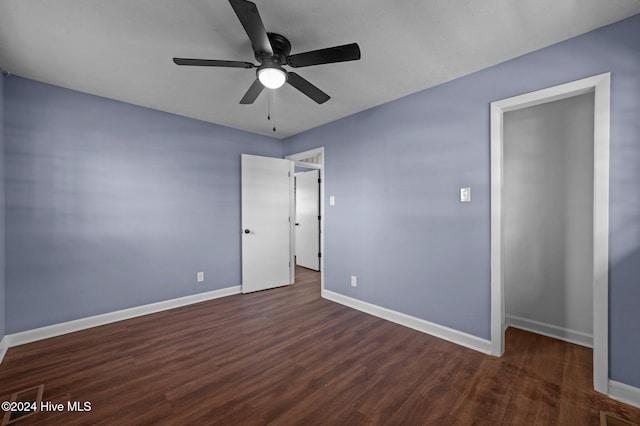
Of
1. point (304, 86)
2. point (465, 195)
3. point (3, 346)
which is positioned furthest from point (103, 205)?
point (465, 195)

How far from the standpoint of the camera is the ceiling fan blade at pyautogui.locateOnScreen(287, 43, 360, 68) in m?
1.51

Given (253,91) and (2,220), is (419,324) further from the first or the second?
(2,220)

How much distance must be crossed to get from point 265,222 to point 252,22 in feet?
9.71

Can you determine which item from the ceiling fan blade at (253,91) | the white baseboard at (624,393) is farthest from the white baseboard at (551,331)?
the ceiling fan blade at (253,91)

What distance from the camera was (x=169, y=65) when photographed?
2.18 metres

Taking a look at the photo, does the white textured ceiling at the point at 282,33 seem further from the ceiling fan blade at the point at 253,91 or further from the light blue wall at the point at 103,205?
the light blue wall at the point at 103,205

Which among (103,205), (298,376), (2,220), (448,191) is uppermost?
(448,191)

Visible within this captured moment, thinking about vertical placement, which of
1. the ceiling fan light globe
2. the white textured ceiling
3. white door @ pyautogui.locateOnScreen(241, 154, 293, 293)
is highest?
the white textured ceiling

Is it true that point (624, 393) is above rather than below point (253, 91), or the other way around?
below

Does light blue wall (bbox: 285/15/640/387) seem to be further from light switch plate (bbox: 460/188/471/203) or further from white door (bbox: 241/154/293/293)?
white door (bbox: 241/154/293/293)

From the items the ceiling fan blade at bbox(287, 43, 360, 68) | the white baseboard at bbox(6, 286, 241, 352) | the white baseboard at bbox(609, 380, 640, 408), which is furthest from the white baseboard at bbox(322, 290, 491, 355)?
the ceiling fan blade at bbox(287, 43, 360, 68)

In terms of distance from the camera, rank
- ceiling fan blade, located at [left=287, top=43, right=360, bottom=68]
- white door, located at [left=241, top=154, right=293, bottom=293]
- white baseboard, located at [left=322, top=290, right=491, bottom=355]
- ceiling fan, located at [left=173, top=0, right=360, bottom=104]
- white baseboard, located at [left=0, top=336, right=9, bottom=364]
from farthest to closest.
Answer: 1. white door, located at [left=241, top=154, right=293, bottom=293]
2. white baseboard, located at [left=322, top=290, right=491, bottom=355]
3. white baseboard, located at [left=0, top=336, right=9, bottom=364]
4. ceiling fan blade, located at [left=287, top=43, right=360, bottom=68]
5. ceiling fan, located at [left=173, top=0, right=360, bottom=104]

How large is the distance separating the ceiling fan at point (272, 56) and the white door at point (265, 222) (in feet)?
6.72

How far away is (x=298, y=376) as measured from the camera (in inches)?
75.5
